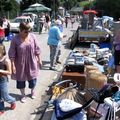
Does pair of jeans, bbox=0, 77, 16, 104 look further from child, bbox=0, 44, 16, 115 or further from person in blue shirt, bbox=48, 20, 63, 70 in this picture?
person in blue shirt, bbox=48, 20, 63, 70

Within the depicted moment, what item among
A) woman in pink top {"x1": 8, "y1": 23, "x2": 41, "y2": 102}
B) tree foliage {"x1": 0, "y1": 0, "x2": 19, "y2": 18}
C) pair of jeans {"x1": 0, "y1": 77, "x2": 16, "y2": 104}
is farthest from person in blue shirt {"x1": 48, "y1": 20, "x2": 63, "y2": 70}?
tree foliage {"x1": 0, "y1": 0, "x2": 19, "y2": 18}

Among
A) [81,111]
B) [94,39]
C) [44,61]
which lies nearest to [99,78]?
[81,111]

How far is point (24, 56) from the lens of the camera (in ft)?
28.5

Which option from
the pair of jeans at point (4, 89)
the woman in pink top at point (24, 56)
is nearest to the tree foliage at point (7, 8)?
the woman in pink top at point (24, 56)

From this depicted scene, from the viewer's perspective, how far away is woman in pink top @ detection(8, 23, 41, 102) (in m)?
8.56

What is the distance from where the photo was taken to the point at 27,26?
840 cm

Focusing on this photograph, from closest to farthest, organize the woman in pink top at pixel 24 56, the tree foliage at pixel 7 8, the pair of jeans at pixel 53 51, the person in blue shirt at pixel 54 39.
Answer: the woman in pink top at pixel 24 56 < the person in blue shirt at pixel 54 39 < the pair of jeans at pixel 53 51 < the tree foliage at pixel 7 8

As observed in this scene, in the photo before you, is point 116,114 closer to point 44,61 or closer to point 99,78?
point 99,78

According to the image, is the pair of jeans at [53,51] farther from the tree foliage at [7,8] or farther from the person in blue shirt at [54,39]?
the tree foliage at [7,8]

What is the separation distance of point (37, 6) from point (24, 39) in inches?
1426

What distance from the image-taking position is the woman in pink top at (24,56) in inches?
337

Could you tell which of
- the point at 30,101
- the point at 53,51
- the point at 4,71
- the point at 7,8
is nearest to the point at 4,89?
the point at 4,71

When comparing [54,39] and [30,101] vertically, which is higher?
[54,39]

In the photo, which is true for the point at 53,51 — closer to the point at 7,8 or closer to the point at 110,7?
the point at 7,8
